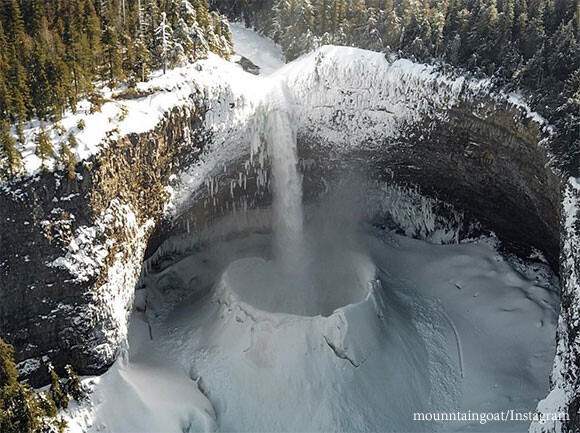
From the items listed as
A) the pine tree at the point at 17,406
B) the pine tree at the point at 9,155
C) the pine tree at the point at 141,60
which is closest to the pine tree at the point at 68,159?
the pine tree at the point at 9,155

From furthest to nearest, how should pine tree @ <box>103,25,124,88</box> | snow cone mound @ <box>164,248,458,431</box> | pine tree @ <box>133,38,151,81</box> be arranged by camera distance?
pine tree @ <box>133,38,151,81</box>, pine tree @ <box>103,25,124,88</box>, snow cone mound @ <box>164,248,458,431</box>

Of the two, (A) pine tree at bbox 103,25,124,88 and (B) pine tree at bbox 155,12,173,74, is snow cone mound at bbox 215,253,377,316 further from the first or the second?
(B) pine tree at bbox 155,12,173,74

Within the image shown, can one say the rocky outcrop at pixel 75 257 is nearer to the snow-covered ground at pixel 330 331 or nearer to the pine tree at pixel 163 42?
the snow-covered ground at pixel 330 331

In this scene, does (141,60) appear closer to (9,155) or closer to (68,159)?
(68,159)

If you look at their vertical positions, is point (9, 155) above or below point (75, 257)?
above

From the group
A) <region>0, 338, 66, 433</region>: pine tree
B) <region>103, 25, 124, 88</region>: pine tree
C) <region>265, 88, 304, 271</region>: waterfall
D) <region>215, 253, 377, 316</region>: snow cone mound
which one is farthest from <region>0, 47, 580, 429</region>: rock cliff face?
<region>215, 253, 377, 316</region>: snow cone mound

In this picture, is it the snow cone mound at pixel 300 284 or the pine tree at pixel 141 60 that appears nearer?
the pine tree at pixel 141 60

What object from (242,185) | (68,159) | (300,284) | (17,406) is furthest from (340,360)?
(68,159)

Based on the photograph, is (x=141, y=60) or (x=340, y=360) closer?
(x=340, y=360)
